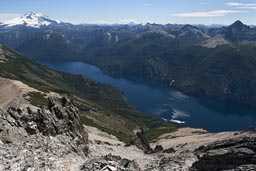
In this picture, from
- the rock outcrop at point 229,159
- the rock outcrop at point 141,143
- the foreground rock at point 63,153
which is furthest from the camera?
the rock outcrop at point 141,143

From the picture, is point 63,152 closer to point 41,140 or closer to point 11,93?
point 41,140

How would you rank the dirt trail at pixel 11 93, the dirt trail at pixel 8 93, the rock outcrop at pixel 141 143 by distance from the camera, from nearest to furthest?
1. the rock outcrop at pixel 141 143
2. the dirt trail at pixel 11 93
3. the dirt trail at pixel 8 93

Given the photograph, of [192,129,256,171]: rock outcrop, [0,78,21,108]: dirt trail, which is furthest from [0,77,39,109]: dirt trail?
[192,129,256,171]: rock outcrop

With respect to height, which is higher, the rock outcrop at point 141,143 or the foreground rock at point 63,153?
the foreground rock at point 63,153

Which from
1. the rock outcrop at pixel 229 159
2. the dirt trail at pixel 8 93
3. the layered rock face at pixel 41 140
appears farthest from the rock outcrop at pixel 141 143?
the dirt trail at pixel 8 93

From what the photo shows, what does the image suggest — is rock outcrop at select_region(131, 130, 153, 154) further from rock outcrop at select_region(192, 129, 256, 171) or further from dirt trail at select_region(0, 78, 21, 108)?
dirt trail at select_region(0, 78, 21, 108)

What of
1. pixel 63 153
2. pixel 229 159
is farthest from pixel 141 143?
pixel 63 153

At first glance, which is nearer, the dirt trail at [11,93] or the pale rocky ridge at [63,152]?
the pale rocky ridge at [63,152]

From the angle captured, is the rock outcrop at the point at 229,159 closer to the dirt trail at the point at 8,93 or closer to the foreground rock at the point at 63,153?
the foreground rock at the point at 63,153

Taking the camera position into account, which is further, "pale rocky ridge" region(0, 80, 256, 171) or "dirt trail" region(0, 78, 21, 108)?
"dirt trail" region(0, 78, 21, 108)

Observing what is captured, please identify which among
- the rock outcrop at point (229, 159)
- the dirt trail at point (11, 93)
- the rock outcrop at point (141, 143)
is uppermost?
the rock outcrop at point (229, 159)
